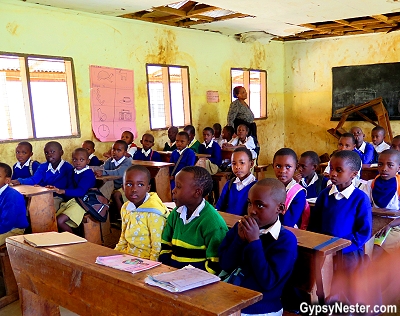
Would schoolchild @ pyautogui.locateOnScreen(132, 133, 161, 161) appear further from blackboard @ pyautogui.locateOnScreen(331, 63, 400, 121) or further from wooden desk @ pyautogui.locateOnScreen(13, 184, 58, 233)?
blackboard @ pyautogui.locateOnScreen(331, 63, 400, 121)

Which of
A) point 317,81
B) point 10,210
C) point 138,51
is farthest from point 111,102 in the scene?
point 317,81

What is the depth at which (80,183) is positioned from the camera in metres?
3.77

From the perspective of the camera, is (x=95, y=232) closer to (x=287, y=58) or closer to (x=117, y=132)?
(x=117, y=132)

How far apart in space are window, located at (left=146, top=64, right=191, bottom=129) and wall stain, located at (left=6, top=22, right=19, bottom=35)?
2.12 metres

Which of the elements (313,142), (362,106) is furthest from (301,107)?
(362,106)

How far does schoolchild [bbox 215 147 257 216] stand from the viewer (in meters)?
2.81

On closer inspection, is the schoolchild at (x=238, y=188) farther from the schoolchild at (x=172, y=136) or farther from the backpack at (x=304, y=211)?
the schoolchild at (x=172, y=136)

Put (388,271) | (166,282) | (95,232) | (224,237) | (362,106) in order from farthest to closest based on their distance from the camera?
(362,106)
(95,232)
(388,271)
(224,237)
(166,282)

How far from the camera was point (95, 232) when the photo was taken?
3709mm

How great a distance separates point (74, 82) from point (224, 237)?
14.4 ft

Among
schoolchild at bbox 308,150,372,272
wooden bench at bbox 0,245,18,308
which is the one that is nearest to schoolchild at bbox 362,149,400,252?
schoolchild at bbox 308,150,372,272

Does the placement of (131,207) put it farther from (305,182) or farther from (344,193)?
(305,182)

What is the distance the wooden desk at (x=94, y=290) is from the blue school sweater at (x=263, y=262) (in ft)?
0.84

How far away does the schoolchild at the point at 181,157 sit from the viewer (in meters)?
5.10
